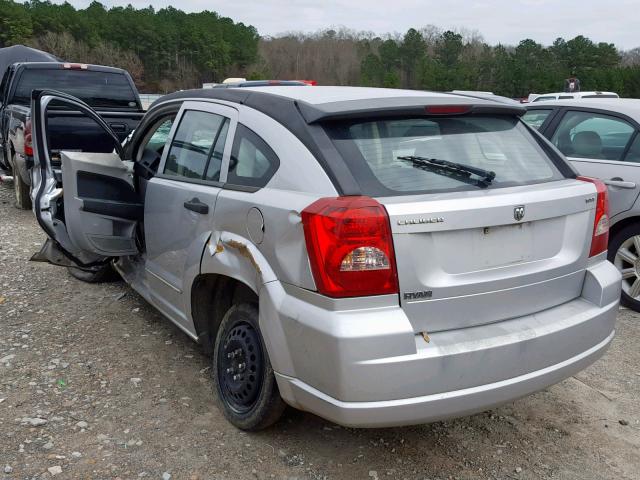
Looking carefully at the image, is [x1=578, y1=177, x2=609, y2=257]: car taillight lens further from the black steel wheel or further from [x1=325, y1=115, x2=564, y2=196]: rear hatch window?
the black steel wheel

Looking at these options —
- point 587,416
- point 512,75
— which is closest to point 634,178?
point 587,416

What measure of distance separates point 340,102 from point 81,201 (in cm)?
212

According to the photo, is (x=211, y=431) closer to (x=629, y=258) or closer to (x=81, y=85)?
(x=629, y=258)

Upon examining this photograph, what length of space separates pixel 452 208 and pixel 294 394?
1.03m

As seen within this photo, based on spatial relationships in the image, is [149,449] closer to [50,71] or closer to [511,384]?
[511,384]

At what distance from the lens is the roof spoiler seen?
8.79ft

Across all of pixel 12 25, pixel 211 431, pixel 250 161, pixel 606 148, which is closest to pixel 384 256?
pixel 250 161

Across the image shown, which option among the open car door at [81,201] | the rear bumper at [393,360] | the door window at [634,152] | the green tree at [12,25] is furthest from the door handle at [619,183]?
the green tree at [12,25]

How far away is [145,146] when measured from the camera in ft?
14.6

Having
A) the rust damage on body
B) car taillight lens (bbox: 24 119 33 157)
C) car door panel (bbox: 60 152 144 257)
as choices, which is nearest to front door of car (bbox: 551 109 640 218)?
the rust damage on body

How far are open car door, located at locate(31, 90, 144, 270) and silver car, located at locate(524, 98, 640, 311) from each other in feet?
12.4

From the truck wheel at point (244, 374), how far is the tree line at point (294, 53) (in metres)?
56.2

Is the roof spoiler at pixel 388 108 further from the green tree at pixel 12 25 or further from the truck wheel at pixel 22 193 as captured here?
the green tree at pixel 12 25

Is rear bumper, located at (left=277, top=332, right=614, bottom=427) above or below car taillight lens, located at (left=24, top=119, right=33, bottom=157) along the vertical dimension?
below
